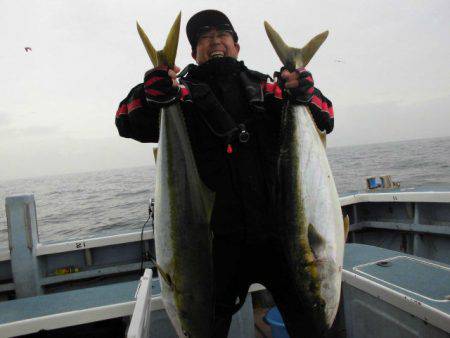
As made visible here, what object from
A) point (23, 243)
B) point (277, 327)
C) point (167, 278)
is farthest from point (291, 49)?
point (23, 243)

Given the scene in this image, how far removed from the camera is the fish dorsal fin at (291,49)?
2.22 metres

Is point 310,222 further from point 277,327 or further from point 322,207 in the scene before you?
point 277,327

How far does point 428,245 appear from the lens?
17.5 feet

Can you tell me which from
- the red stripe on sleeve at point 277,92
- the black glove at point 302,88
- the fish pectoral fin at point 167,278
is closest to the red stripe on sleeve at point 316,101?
the black glove at point 302,88

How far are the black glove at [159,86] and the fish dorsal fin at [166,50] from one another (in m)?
0.13

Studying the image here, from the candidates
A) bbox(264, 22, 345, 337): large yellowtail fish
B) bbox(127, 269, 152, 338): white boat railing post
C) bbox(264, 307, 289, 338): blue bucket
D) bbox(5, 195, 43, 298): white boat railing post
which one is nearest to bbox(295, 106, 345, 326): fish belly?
bbox(264, 22, 345, 337): large yellowtail fish

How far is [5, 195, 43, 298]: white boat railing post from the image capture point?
4531mm

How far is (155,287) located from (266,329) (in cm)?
176

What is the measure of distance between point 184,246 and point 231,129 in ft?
2.52

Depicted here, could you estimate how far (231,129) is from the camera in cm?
211

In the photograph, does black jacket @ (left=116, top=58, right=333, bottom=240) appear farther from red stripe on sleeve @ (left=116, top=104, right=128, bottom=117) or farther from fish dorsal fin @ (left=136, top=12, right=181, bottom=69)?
fish dorsal fin @ (left=136, top=12, right=181, bottom=69)

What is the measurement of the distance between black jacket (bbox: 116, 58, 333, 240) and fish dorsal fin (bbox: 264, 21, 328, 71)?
Answer: 0.22 meters

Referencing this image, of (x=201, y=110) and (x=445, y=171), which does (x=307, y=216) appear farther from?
(x=445, y=171)

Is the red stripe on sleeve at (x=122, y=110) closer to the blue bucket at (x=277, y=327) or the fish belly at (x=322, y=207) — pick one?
the fish belly at (x=322, y=207)
